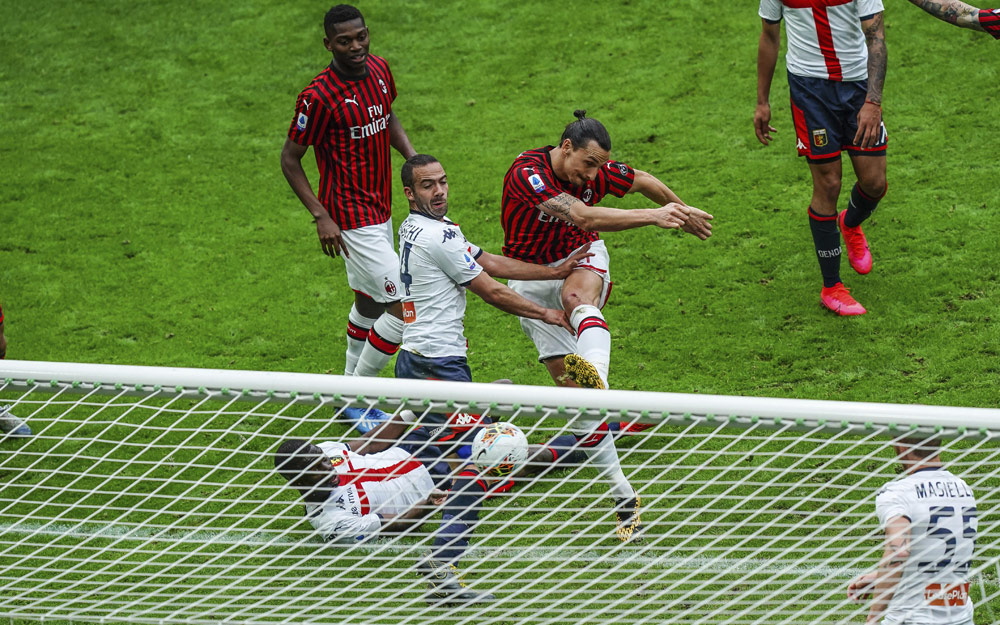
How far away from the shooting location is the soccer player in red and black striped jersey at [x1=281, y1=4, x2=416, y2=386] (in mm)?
5434

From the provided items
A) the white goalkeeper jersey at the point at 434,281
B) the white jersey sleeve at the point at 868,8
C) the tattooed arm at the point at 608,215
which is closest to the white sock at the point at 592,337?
the tattooed arm at the point at 608,215

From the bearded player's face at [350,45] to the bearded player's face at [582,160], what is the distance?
128 centimetres

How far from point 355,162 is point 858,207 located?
9.85 ft

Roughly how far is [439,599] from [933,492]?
1977 mm

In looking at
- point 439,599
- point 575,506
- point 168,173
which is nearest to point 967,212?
point 575,506

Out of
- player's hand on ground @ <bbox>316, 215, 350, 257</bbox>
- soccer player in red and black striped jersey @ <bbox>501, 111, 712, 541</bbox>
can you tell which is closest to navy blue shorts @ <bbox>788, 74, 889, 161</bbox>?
soccer player in red and black striped jersey @ <bbox>501, 111, 712, 541</bbox>

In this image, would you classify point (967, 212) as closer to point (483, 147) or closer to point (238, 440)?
point (483, 147)

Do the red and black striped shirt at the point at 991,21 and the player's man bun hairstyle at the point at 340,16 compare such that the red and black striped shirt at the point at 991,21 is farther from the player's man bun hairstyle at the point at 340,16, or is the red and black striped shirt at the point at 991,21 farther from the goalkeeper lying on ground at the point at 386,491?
the player's man bun hairstyle at the point at 340,16

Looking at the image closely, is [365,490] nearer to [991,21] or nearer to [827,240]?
[827,240]

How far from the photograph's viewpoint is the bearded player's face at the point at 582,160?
4.75 meters

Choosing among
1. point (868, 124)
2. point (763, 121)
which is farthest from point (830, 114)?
point (763, 121)

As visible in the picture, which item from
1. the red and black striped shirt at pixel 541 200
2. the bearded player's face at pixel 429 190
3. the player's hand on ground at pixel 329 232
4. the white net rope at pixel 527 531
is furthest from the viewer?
the player's hand on ground at pixel 329 232

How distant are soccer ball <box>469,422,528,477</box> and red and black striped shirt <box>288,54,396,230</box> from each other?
171 cm

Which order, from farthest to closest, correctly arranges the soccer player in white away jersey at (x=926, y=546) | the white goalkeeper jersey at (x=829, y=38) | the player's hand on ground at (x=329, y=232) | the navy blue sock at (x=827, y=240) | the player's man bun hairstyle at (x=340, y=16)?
the navy blue sock at (x=827, y=240), the white goalkeeper jersey at (x=829, y=38), the player's hand on ground at (x=329, y=232), the player's man bun hairstyle at (x=340, y=16), the soccer player in white away jersey at (x=926, y=546)
